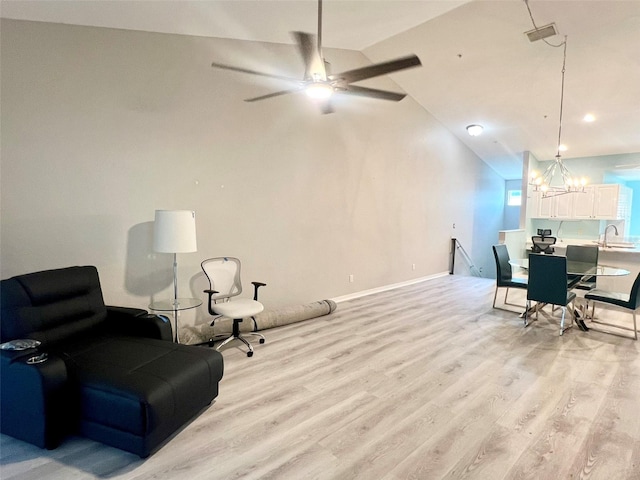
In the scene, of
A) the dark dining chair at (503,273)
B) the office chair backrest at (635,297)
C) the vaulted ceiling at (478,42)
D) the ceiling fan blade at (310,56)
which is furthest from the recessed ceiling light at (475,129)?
the ceiling fan blade at (310,56)

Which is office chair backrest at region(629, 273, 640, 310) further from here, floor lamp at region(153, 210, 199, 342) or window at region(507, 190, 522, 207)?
window at region(507, 190, 522, 207)

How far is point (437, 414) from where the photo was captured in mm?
2535

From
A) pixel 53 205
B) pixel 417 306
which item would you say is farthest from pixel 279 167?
pixel 417 306

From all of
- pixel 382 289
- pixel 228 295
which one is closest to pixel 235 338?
pixel 228 295

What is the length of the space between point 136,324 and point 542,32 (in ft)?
16.8

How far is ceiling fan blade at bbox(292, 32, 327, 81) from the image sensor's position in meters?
2.31

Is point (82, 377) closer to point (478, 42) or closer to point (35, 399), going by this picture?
point (35, 399)

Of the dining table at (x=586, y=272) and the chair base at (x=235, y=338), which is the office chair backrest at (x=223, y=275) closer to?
the chair base at (x=235, y=338)

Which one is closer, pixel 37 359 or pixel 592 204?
pixel 37 359

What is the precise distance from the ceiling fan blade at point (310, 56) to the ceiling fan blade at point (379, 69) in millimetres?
117

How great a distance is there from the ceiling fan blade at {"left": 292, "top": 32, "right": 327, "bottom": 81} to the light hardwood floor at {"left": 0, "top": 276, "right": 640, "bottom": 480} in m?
2.49

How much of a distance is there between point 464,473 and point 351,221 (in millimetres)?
4110

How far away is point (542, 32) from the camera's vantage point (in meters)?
3.86

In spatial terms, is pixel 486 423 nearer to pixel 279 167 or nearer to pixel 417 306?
pixel 417 306
